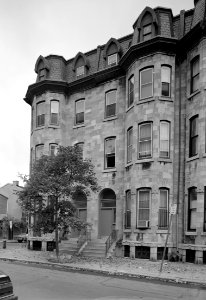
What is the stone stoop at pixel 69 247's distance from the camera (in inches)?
886

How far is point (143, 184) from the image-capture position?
21.1 meters

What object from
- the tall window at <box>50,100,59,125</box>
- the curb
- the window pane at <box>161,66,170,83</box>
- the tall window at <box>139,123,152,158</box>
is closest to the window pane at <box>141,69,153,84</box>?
the window pane at <box>161,66,170,83</box>

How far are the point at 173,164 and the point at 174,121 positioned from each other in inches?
97.1

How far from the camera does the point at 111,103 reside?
25.3 metres

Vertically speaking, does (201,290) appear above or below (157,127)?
below

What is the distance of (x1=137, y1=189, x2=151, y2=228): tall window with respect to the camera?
68.5 feet

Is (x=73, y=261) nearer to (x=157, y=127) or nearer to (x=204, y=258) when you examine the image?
(x=204, y=258)

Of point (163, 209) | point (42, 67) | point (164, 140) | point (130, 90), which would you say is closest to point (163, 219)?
point (163, 209)

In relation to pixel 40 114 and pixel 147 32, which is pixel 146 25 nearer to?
pixel 147 32

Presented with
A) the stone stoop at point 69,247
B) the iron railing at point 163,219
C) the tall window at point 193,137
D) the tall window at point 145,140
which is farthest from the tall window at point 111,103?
the stone stoop at point 69,247

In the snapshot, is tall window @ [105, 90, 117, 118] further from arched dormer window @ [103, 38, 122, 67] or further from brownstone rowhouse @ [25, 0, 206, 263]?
arched dormer window @ [103, 38, 122, 67]

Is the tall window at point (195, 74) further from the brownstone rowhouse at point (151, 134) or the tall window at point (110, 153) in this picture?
the tall window at point (110, 153)

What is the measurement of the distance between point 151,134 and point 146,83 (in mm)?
3060

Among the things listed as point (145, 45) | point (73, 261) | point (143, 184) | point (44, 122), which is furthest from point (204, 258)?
point (44, 122)
